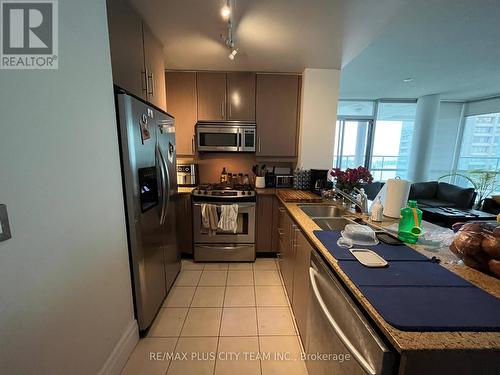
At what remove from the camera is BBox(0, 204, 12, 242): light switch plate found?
699mm

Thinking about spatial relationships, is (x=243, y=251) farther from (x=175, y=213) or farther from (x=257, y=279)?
(x=175, y=213)

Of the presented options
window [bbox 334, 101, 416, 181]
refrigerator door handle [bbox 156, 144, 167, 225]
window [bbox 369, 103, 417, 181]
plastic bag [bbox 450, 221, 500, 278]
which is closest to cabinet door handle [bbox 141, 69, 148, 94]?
refrigerator door handle [bbox 156, 144, 167, 225]

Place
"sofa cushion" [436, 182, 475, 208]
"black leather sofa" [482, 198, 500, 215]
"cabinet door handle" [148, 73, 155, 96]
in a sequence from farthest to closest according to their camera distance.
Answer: "sofa cushion" [436, 182, 475, 208] < "black leather sofa" [482, 198, 500, 215] < "cabinet door handle" [148, 73, 155, 96]

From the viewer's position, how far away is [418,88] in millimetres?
4094

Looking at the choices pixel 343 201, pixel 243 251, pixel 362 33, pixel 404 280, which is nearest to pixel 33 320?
pixel 404 280

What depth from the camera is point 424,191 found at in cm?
438

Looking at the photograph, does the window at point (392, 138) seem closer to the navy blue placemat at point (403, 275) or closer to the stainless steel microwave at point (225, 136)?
the stainless steel microwave at point (225, 136)

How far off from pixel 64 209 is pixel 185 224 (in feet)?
5.88

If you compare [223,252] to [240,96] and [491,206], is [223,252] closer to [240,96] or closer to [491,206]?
[240,96]

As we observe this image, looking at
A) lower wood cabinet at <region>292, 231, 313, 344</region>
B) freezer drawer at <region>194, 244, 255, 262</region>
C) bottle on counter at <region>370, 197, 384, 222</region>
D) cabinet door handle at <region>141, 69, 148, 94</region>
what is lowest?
freezer drawer at <region>194, 244, 255, 262</region>

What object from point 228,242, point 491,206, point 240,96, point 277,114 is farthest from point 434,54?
point 228,242

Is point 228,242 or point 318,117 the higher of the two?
point 318,117

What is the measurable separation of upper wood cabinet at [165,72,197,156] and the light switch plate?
7.39 ft

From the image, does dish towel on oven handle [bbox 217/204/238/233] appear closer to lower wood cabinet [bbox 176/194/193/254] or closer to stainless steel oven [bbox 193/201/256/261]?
stainless steel oven [bbox 193/201/256/261]
